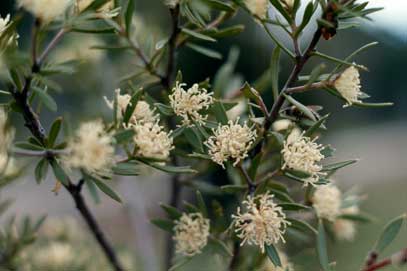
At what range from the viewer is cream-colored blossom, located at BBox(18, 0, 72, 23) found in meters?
0.47

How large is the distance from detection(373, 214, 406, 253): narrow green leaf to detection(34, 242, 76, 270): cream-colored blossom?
554 millimetres

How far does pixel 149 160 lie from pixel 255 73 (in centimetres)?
393

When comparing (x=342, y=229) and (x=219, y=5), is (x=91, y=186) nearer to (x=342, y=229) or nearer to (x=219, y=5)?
(x=219, y=5)

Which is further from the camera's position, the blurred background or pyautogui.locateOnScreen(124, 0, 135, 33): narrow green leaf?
the blurred background

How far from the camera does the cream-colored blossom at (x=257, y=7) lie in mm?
550

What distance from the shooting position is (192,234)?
2.23 feet

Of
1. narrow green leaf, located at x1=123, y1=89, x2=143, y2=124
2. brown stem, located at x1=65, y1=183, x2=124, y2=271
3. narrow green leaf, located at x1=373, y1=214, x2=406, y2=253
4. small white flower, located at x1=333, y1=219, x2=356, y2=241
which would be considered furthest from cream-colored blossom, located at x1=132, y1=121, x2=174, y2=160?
small white flower, located at x1=333, y1=219, x2=356, y2=241

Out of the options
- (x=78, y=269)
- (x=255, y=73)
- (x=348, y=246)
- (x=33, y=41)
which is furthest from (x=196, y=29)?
(x=255, y=73)

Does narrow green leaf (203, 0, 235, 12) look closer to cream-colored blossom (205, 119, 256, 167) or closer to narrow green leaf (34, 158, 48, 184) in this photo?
cream-colored blossom (205, 119, 256, 167)

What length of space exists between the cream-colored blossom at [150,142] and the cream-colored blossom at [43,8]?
0.41 ft

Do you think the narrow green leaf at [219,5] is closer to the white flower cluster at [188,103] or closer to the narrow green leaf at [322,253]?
the white flower cluster at [188,103]

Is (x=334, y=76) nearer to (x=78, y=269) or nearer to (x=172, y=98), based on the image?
(x=172, y=98)

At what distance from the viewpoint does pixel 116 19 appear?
2.41ft

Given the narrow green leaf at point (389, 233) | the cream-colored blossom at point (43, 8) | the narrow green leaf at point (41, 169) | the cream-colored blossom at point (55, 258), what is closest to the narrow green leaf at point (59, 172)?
the narrow green leaf at point (41, 169)
